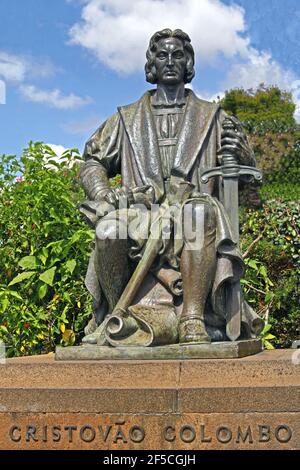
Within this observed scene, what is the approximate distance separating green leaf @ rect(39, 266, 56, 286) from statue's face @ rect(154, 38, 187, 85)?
2329 millimetres

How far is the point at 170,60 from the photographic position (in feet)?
20.2

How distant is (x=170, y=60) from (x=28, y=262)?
264cm

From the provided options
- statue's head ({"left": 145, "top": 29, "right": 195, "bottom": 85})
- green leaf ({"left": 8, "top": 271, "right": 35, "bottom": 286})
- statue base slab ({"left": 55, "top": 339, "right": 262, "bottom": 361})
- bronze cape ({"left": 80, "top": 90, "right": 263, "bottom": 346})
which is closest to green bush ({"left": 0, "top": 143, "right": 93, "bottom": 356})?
green leaf ({"left": 8, "top": 271, "right": 35, "bottom": 286})

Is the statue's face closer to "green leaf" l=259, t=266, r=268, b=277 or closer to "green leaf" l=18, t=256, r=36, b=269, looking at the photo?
"green leaf" l=18, t=256, r=36, b=269

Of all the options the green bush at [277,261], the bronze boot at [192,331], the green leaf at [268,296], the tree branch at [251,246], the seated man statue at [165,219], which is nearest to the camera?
the bronze boot at [192,331]

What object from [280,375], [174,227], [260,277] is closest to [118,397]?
[280,375]

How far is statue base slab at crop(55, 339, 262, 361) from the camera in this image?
4.83m

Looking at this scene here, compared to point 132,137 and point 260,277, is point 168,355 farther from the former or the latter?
point 260,277

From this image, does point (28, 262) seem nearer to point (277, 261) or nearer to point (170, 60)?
point (170, 60)

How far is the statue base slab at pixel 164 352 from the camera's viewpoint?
4832 mm

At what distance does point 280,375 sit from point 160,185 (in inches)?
74.3

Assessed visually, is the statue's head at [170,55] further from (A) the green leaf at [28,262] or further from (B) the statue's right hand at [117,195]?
(A) the green leaf at [28,262]

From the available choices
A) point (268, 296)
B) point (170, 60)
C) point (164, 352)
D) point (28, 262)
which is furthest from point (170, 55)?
point (268, 296)

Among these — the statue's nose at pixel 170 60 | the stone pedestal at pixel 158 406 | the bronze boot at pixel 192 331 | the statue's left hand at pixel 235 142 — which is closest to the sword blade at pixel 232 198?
the statue's left hand at pixel 235 142
